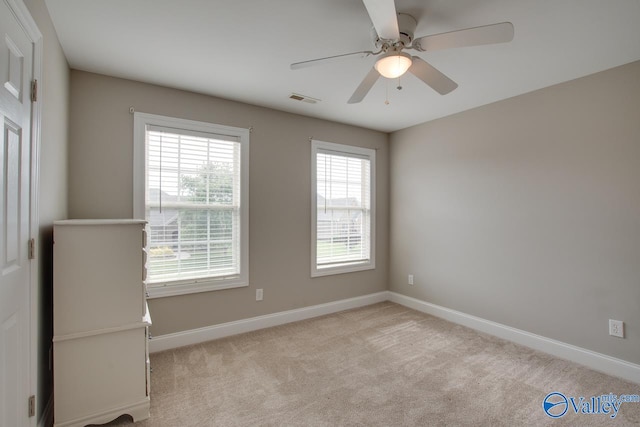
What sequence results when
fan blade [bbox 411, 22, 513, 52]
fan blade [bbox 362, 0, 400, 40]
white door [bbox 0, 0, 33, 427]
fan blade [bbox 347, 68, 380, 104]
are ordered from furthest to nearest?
Result: fan blade [bbox 347, 68, 380, 104], fan blade [bbox 411, 22, 513, 52], fan blade [bbox 362, 0, 400, 40], white door [bbox 0, 0, 33, 427]

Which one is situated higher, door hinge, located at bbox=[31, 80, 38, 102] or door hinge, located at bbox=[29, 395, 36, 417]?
door hinge, located at bbox=[31, 80, 38, 102]

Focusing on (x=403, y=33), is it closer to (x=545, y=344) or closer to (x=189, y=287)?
(x=189, y=287)

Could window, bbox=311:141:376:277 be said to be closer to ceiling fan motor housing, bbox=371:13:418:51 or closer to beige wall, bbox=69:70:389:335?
beige wall, bbox=69:70:389:335

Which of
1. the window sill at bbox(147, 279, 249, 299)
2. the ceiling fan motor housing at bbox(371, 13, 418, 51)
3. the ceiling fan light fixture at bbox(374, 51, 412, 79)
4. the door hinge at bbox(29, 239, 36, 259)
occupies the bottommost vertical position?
the window sill at bbox(147, 279, 249, 299)

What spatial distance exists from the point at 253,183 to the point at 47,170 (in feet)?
5.71

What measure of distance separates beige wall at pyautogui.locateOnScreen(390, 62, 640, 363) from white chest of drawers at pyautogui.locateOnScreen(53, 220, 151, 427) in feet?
10.6

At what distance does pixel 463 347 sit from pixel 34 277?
10.9ft

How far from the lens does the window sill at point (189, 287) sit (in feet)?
9.28

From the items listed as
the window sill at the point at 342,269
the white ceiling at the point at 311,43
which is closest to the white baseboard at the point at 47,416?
the white ceiling at the point at 311,43

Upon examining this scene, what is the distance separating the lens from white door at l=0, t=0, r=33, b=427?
1266mm

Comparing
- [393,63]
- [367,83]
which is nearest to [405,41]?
[393,63]

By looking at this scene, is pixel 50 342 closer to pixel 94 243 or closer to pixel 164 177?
pixel 94 243

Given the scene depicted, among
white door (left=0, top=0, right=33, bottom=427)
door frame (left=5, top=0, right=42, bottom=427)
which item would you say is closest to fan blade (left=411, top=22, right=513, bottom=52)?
white door (left=0, top=0, right=33, bottom=427)

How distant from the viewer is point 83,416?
72.0 inches
